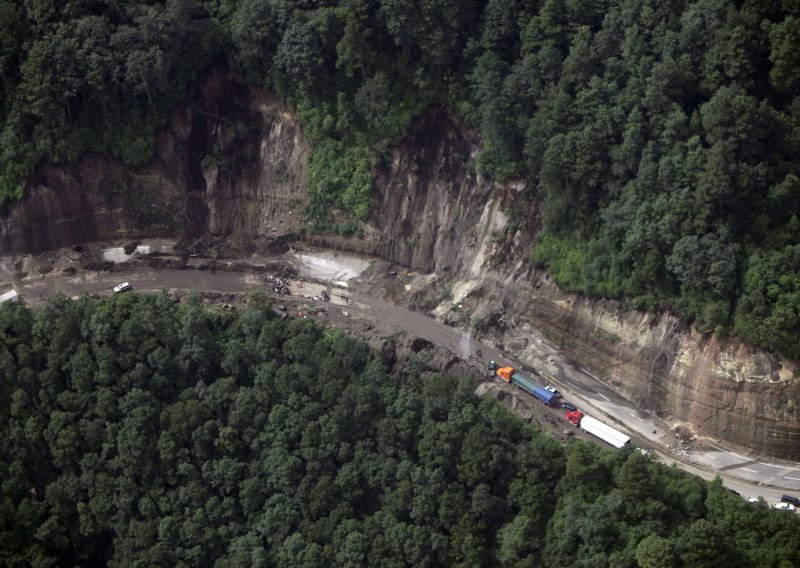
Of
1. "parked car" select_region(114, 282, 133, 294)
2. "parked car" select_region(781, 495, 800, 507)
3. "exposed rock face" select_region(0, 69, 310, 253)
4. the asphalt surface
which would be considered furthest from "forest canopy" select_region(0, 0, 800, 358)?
"parked car" select_region(114, 282, 133, 294)

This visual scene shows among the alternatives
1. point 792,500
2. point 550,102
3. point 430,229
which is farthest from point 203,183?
point 792,500

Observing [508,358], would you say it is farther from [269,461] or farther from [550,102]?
[269,461]

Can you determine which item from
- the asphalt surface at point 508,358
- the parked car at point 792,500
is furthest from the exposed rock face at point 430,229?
the parked car at point 792,500

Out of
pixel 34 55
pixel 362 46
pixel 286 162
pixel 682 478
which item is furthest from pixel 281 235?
pixel 682 478

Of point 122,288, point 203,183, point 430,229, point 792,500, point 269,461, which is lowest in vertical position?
point 269,461

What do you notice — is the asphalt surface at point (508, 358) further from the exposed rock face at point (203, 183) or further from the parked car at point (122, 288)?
the exposed rock face at point (203, 183)

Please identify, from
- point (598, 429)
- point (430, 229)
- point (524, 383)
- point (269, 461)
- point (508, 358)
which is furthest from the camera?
point (430, 229)

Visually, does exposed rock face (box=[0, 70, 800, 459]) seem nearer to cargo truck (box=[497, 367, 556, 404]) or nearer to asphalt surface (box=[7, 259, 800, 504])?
asphalt surface (box=[7, 259, 800, 504])
